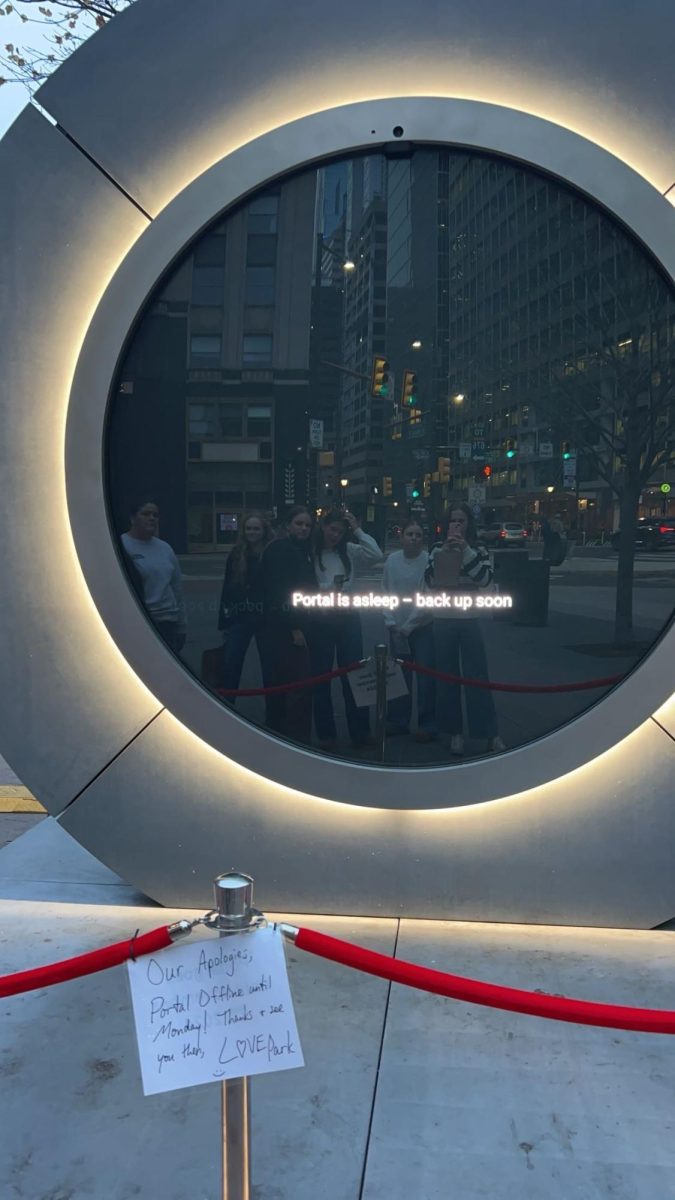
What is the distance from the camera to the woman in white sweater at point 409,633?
422cm

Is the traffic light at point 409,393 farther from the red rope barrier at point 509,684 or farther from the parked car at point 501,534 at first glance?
the red rope barrier at point 509,684

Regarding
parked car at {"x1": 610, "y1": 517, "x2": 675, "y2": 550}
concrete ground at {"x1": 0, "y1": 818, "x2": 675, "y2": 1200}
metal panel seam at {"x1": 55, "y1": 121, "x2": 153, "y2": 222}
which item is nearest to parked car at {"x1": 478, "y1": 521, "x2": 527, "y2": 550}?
parked car at {"x1": 610, "y1": 517, "x2": 675, "y2": 550}

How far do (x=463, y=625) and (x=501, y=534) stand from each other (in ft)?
1.48

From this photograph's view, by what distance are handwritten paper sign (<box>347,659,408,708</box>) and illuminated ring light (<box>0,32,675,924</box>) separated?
329mm

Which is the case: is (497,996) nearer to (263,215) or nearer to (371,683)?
(371,683)

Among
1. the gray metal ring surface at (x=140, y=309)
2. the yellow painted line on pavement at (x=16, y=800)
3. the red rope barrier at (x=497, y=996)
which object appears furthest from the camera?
the yellow painted line on pavement at (x=16, y=800)

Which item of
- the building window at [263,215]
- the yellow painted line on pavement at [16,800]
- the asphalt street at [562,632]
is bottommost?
the yellow painted line on pavement at [16,800]

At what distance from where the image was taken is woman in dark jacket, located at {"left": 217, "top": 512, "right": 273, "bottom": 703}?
4254 millimetres

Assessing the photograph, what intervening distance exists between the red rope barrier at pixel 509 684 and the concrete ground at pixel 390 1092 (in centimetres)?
116

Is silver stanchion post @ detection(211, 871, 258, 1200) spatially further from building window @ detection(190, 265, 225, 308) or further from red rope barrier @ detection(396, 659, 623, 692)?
building window @ detection(190, 265, 225, 308)

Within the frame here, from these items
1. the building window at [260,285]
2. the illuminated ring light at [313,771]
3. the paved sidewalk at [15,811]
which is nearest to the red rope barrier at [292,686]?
the illuminated ring light at [313,771]

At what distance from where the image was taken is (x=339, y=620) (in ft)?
14.0

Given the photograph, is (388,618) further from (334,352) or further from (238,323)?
(238,323)

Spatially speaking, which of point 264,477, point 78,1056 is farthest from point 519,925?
point 264,477
